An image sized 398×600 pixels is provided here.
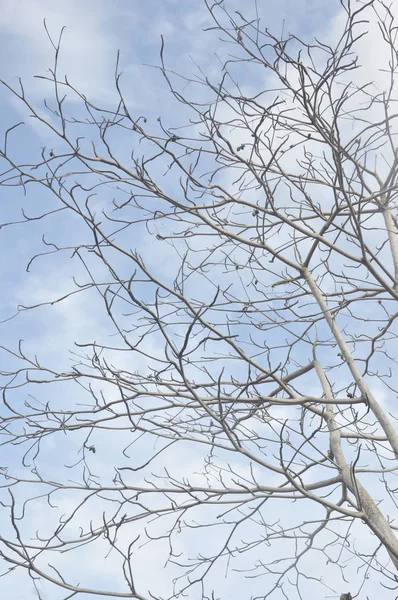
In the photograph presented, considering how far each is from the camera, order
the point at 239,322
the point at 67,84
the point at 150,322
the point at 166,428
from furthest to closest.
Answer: the point at 239,322 < the point at 150,322 < the point at 166,428 < the point at 67,84

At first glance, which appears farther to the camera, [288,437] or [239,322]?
[239,322]

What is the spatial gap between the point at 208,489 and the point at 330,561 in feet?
4.61

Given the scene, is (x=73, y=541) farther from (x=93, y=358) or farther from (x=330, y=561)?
(x=330, y=561)

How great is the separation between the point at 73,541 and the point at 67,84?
2627mm

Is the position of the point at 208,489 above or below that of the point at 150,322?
below

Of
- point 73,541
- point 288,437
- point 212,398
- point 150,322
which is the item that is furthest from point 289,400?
point 73,541

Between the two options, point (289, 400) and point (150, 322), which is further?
point (150, 322)

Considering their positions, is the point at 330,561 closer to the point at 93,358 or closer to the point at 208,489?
the point at 208,489

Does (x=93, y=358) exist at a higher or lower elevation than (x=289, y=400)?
higher

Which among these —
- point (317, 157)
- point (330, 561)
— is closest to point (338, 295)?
point (317, 157)

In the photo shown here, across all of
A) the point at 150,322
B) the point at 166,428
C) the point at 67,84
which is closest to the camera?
the point at 67,84

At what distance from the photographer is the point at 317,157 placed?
4.14 metres

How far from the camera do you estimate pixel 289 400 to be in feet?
11.9

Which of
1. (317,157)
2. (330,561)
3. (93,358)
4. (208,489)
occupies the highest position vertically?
Result: (317,157)
